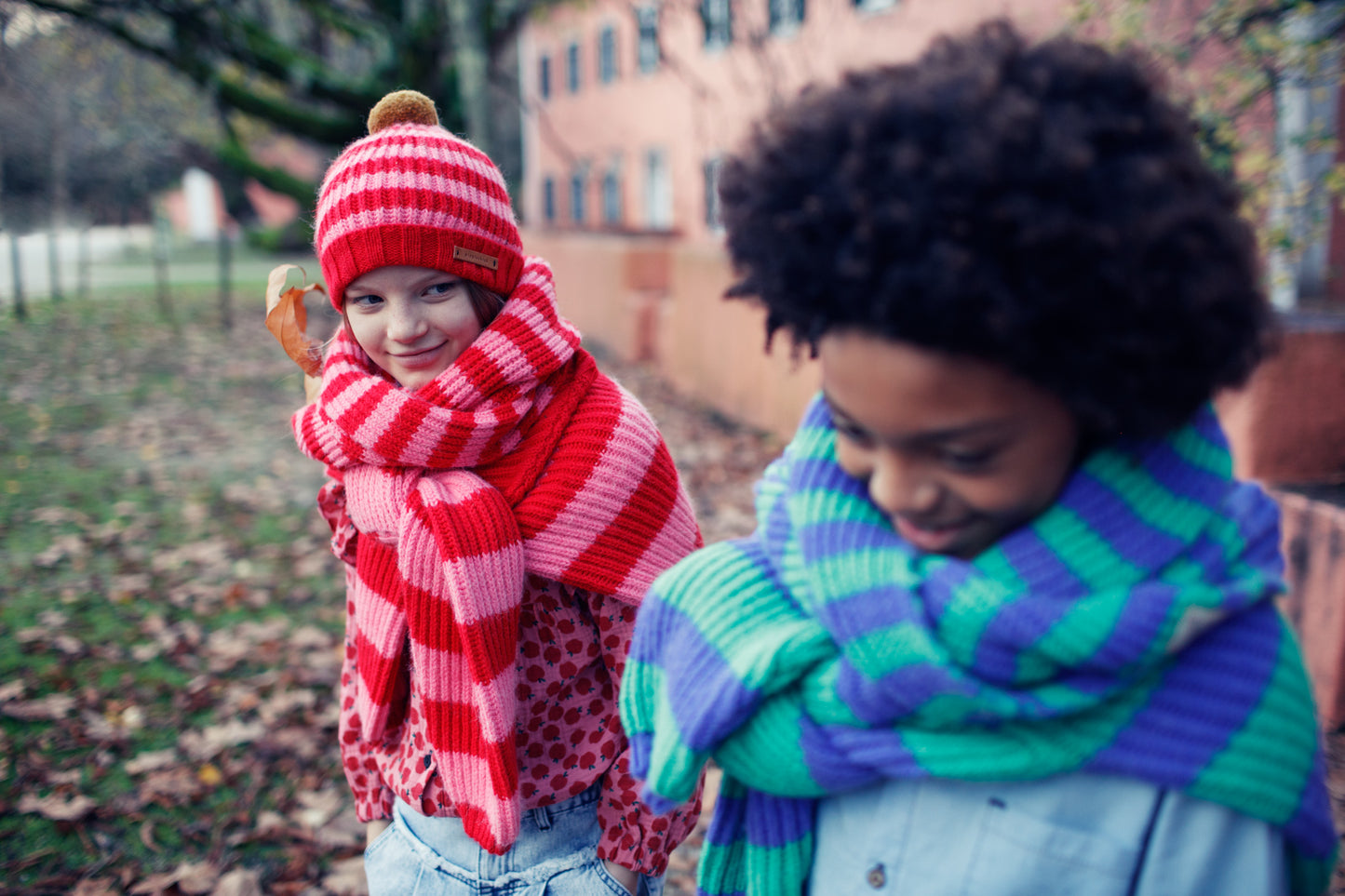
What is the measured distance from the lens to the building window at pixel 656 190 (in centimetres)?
2052

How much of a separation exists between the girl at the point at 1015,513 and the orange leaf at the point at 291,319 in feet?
4.17

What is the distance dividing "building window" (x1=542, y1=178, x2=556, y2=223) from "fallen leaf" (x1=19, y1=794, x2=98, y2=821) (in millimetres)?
26189

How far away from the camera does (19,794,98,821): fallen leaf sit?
3.28 meters

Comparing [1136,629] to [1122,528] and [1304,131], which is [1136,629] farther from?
[1304,131]

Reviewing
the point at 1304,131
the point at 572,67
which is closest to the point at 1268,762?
the point at 1304,131

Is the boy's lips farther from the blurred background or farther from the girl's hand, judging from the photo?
the girl's hand

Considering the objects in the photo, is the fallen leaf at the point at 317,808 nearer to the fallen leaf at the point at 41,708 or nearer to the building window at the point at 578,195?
the fallen leaf at the point at 41,708

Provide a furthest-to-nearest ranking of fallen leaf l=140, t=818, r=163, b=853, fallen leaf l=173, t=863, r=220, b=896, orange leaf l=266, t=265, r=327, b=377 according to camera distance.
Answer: fallen leaf l=140, t=818, r=163, b=853 < fallen leaf l=173, t=863, r=220, b=896 < orange leaf l=266, t=265, r=327, b=377

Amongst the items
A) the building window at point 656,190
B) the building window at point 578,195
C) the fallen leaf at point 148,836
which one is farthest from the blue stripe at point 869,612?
the building window at point 578,195

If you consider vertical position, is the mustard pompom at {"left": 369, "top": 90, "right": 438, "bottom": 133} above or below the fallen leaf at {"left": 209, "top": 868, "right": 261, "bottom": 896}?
above

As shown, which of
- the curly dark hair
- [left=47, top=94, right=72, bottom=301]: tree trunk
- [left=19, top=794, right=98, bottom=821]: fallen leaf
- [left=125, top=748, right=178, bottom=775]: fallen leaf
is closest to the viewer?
the curly dark hair

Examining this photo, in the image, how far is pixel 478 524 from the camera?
1722 millimetres

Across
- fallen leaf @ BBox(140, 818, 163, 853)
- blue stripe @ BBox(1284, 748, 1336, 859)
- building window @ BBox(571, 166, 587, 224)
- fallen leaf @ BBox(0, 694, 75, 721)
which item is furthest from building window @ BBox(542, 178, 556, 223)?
blue stripe @ BBox(1284, 748, 1336, 859)

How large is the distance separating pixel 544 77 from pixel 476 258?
27678mm
